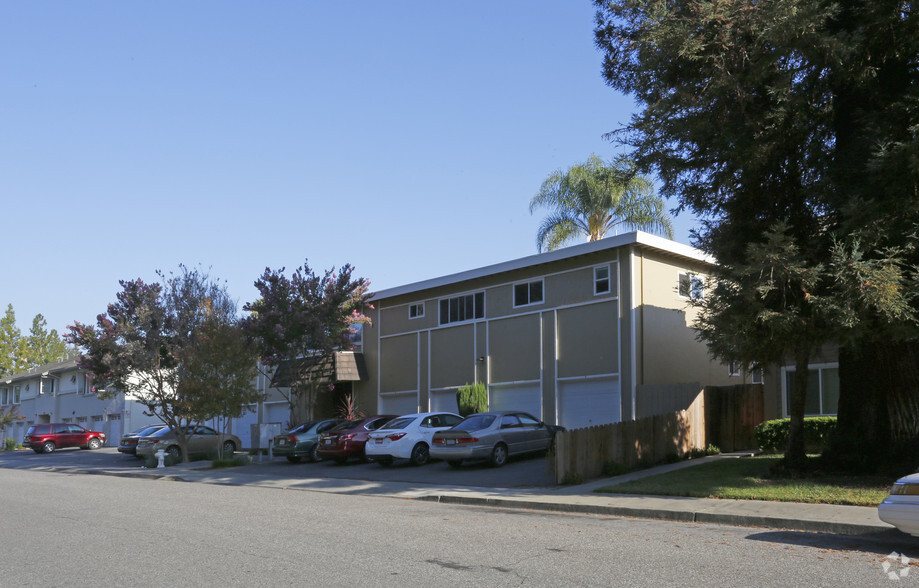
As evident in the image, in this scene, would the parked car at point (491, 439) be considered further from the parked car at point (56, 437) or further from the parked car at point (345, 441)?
the parked car at point (56, 437)

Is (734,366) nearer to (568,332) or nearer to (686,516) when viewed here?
(568,332)

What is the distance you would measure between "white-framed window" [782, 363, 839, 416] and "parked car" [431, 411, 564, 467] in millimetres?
6714

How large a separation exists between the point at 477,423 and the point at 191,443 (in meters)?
15.0

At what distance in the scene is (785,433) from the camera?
2038 centimetres

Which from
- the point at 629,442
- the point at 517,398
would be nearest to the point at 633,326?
the point at 517,398

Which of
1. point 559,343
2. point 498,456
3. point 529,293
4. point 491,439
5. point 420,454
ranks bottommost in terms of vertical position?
point 420,454

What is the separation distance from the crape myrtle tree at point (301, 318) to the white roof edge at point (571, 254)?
8.36ft

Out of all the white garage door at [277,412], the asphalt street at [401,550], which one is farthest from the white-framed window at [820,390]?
the white garage door at [277,412]

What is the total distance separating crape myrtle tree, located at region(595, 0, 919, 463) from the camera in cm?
1329

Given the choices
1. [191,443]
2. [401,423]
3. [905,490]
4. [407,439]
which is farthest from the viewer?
[191,443]

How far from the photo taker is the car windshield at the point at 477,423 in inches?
817

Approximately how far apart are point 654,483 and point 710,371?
12.4 meters

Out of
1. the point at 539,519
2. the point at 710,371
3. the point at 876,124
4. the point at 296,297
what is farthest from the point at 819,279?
the point at 296,297

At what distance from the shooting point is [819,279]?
1384cm
